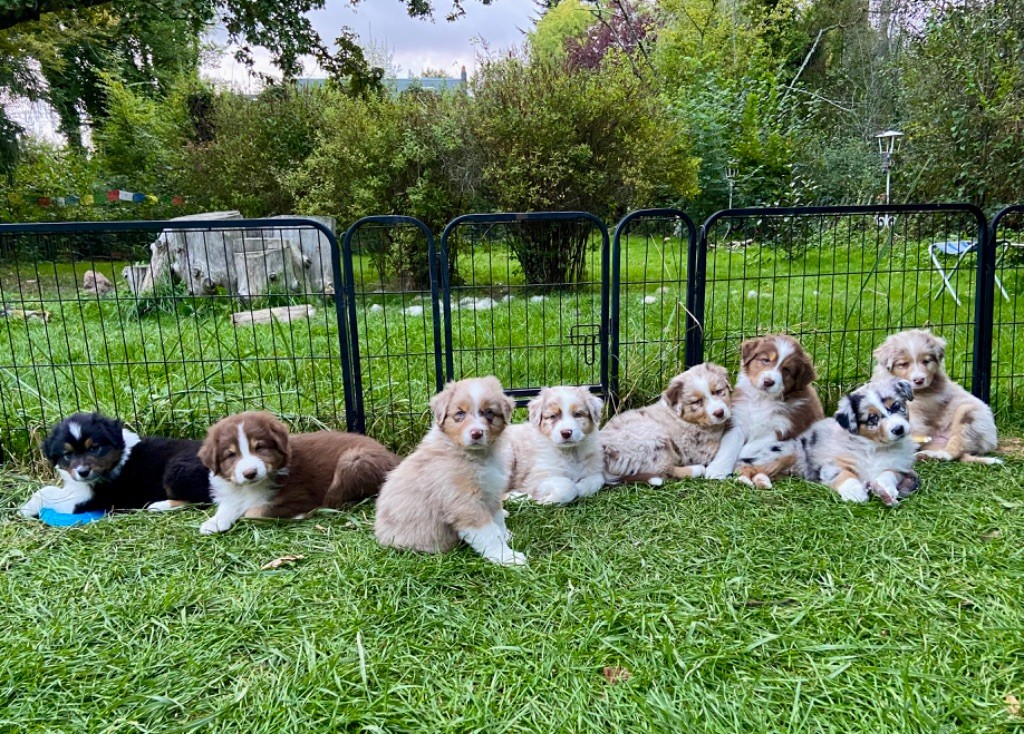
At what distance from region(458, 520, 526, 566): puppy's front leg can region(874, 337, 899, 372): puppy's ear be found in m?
3.01

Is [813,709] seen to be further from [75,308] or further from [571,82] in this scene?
[75,308]

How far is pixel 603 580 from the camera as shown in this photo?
11.1 ft

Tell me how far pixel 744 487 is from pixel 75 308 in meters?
→ 9.41

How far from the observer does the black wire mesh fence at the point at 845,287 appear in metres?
5.49

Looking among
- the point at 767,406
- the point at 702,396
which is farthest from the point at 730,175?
the point at 702,396

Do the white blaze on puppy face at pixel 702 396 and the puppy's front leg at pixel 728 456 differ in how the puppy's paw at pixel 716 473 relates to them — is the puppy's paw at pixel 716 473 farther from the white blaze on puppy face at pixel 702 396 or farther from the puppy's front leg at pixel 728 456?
the white blaze on puppy face at pixel 702 396

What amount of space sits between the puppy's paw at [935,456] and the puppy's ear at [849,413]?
Answer: 1.00 m

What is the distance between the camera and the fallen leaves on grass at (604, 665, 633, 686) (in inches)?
104

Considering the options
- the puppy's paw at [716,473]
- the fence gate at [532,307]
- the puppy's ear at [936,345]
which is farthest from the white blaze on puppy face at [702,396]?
the puppy's ear at [936,345]

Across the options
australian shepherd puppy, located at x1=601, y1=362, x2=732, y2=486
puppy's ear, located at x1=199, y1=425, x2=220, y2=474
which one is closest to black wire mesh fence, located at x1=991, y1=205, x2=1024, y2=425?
australian shepherd puppy, located at x1=601, y1=362, x2=732, y2=486

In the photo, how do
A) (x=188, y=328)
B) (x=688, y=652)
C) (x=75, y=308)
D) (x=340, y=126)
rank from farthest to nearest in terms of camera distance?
(x=340, y=126)
(x=75, y=308)
(x=188, y=328)
(x=688, y=652)

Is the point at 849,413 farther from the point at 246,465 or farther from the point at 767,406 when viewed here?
the point at 246,465

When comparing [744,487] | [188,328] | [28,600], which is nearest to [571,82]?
[188,328]

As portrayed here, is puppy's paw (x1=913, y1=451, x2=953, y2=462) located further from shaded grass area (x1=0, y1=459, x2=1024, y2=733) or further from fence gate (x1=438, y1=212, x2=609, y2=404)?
fence gate (x1=438, y1=212, x2=609, y2=404)
